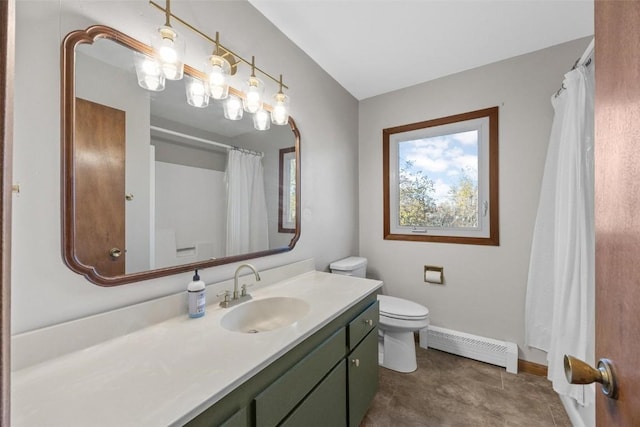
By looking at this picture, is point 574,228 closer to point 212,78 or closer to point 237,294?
point 237,294

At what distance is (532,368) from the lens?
193 centimetres

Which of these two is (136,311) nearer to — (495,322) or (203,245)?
(203,245)

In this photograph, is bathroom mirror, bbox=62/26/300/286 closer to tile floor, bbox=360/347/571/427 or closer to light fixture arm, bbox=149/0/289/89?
light fixture arm, bbox=149/0/289/89

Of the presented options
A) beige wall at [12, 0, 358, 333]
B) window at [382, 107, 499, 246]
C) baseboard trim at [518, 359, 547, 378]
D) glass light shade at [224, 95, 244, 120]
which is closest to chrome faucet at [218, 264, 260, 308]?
beige wall at [12, 0, 358, 333]

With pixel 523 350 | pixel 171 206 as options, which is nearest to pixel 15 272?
pixel 171 206

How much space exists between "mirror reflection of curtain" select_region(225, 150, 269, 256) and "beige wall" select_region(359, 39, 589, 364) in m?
1.46

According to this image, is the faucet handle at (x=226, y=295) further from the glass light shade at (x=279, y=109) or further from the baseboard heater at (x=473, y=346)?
the baseboard heater at (x=473, y=346)

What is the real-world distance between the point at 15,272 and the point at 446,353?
270 cm

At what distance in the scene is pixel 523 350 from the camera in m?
1.98

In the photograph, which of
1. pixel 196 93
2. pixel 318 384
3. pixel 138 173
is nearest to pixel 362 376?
pixel 318 384

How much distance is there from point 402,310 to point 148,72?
6.77 feet

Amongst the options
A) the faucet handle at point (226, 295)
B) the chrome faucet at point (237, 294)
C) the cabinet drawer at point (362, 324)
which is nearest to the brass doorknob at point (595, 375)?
the cabinet drawer at point (362, 324)

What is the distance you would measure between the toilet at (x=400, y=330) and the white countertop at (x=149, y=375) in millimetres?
1006

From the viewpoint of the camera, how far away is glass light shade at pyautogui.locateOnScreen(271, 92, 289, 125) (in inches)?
63.4
